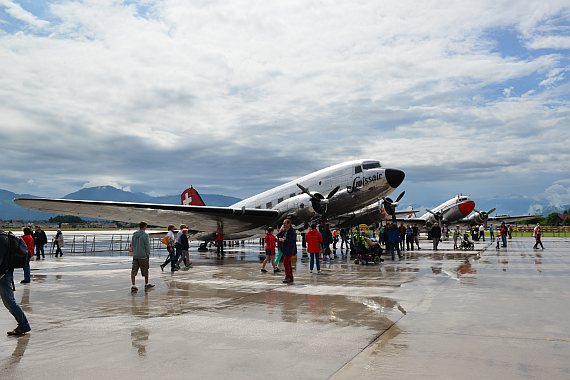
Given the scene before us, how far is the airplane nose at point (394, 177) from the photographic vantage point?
76.5ft

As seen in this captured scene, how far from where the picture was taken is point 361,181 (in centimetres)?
2339

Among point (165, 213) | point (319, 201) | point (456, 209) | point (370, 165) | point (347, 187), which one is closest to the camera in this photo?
point (319, 201)

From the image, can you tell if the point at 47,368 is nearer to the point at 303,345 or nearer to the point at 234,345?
the point at 234,345

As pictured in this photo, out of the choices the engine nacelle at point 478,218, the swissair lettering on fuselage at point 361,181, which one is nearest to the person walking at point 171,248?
the swissair lettering on fuselage at point 361,181

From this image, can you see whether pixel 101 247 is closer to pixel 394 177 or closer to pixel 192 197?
pixel 192 197

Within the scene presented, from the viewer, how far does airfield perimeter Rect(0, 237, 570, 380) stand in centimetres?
513

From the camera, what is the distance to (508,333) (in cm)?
671

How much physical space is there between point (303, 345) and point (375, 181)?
17.8 m

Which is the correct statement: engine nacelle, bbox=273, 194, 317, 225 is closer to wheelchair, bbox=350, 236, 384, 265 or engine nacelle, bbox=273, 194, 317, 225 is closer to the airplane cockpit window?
wheelchair, bbox=350, 236, 384, 265

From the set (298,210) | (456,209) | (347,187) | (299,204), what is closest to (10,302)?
(298,210)

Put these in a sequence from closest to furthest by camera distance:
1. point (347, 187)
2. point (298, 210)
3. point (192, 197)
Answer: point (298, 210)
point (347, 187)
point (192, 197)

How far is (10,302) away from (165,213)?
1847 cm

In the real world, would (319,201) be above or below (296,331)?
above

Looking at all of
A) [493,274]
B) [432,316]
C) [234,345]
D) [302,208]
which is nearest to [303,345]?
[234,345]
